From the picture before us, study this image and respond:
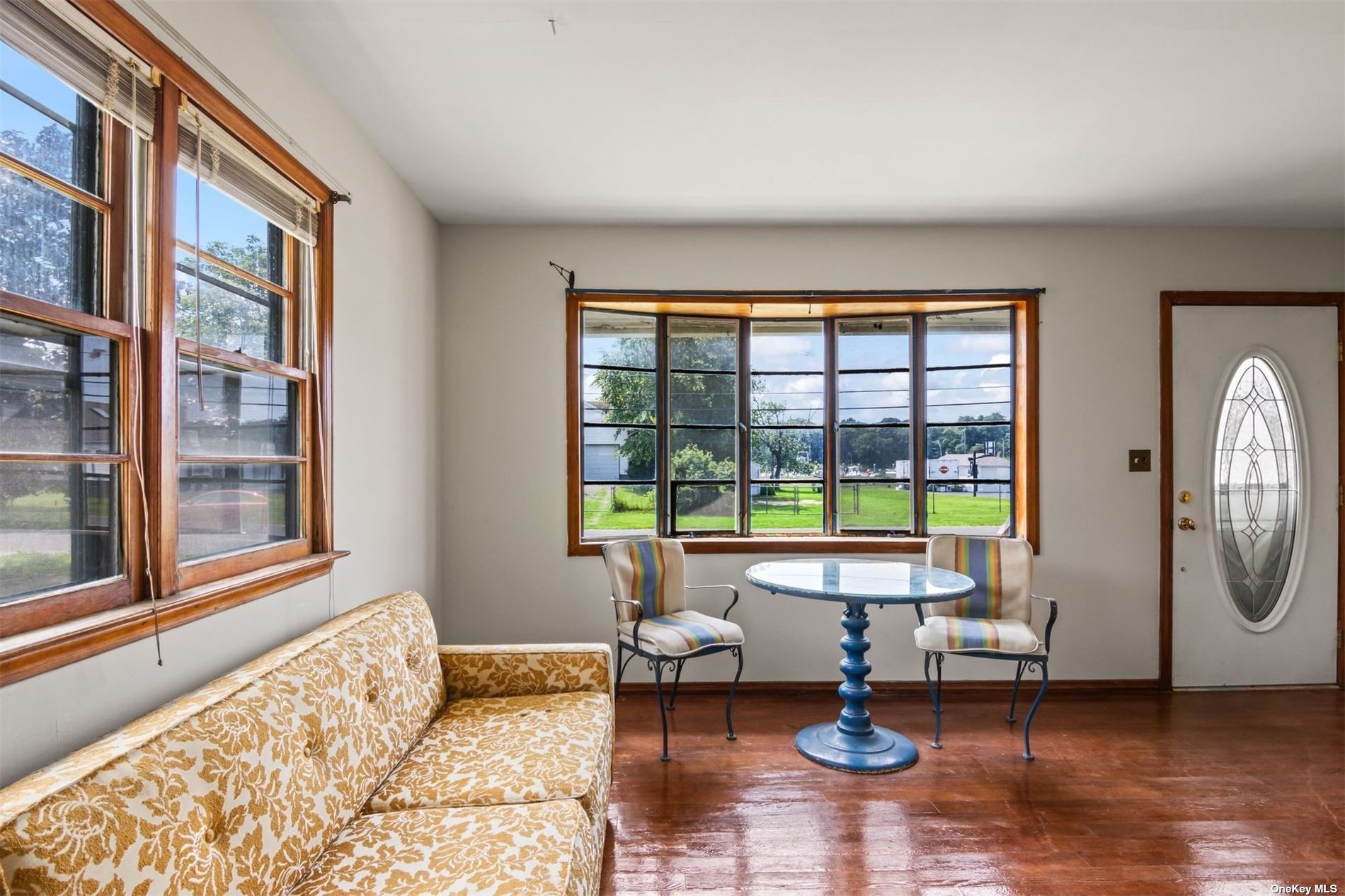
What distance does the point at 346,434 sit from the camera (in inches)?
97.0

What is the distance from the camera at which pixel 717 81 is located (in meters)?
2.25

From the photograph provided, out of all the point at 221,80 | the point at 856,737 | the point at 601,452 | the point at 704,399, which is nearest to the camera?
the point at 221,80

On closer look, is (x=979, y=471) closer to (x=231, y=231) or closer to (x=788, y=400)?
(x=788, y=400)

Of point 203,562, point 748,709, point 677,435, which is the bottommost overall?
point 748,709

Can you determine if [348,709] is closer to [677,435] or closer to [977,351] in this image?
[677,435]

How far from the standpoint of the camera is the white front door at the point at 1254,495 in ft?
12.1

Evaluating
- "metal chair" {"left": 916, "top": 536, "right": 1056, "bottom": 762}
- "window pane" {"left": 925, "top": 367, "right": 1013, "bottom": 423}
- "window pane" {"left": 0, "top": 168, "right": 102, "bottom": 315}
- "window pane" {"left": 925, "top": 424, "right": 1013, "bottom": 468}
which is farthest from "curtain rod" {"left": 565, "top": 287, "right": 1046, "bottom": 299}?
"window pane" {"left": 0, "top": 168, "right": 102, "bottom": 315}

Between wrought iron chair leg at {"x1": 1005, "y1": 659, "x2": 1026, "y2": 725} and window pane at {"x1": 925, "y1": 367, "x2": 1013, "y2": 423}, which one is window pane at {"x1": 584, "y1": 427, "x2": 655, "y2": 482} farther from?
wrought iron chair leg at {"x1": 1005, "y1": 659, "x2": 1026, "y2": 725}

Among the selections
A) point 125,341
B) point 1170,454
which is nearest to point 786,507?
point 1170,454

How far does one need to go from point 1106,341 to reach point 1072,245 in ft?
1.90

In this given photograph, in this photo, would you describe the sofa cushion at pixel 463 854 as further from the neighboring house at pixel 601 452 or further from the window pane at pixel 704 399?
the window pane at pixel 704 399

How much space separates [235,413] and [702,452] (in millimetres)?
2498

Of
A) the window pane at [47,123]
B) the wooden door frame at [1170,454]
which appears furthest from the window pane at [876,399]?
the window pane at [47,123]

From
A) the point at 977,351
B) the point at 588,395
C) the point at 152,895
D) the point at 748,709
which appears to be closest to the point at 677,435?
the point at 588,395
